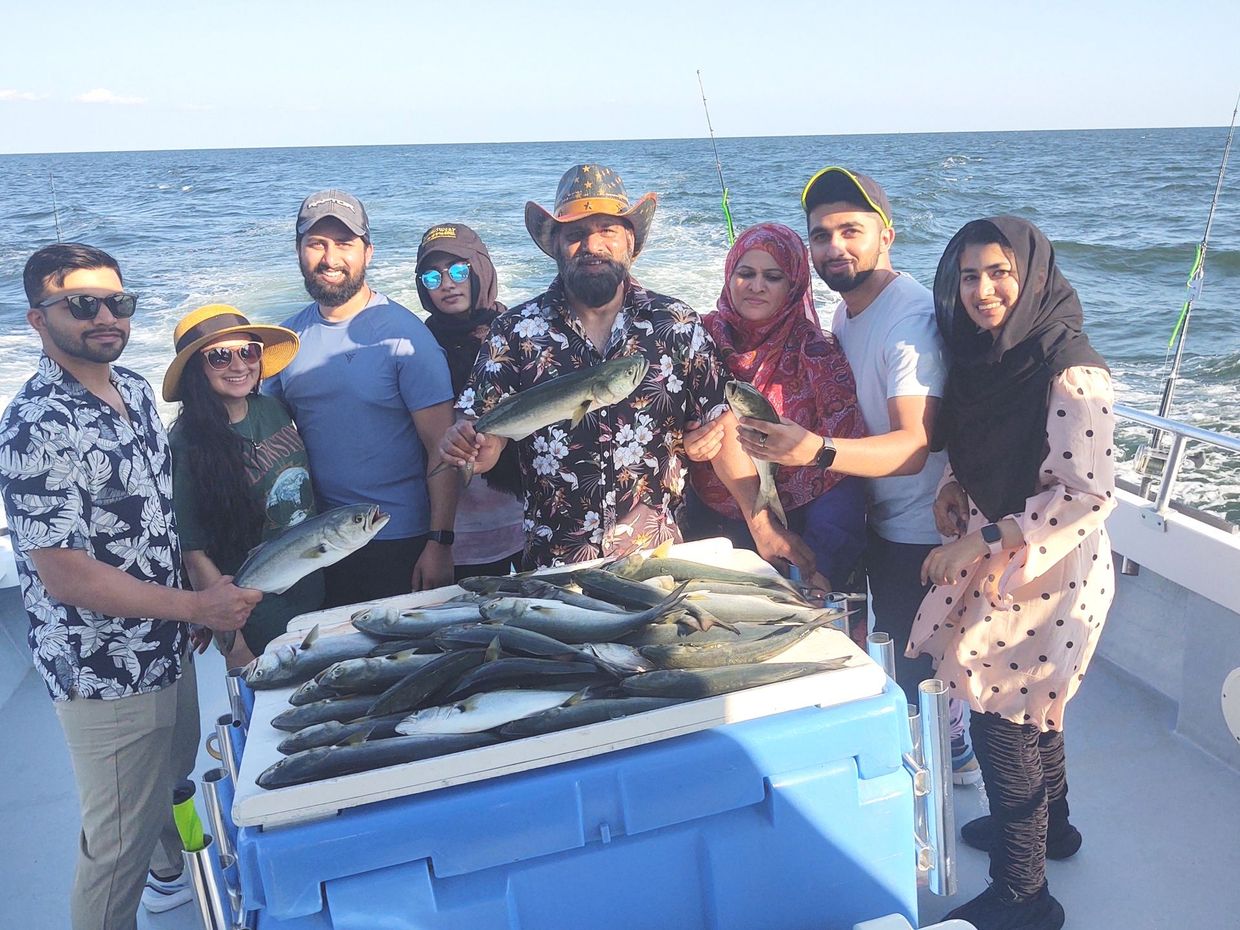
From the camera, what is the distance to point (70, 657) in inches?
102

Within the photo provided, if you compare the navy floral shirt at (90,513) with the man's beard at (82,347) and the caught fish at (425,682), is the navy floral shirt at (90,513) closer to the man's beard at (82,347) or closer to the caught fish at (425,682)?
the man's beard at (82,347)

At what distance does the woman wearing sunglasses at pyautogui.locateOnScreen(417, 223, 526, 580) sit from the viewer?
3.71 meters

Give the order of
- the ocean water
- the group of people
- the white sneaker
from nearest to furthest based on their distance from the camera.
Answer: the group of people → the white sneaker → the ocean water

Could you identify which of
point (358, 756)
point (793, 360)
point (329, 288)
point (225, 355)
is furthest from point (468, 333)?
point (358, 756)

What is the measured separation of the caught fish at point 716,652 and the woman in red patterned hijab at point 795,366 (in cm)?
106

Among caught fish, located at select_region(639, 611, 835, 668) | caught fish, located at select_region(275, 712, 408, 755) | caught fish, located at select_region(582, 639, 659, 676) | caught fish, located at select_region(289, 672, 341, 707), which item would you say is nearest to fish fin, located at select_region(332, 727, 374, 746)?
caught fish, located at select_region(275, 712, 408, 755)

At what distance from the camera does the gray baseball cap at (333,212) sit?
132 inches

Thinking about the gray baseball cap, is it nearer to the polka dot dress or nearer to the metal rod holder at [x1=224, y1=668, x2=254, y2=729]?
the metal rod holder at [x1=224, y1=668, x2=254, y2=729]

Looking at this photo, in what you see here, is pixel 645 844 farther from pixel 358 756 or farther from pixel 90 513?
pixel 90 513

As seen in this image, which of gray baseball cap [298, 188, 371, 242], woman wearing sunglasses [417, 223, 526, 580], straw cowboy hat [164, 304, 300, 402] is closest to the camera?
straw cowboy hat [164, 304, 300, 402]

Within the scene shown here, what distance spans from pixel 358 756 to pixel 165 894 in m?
2.12

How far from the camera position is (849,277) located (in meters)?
2.99

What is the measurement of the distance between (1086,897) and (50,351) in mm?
3669

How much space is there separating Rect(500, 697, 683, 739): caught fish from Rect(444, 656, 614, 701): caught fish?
0.08 m
